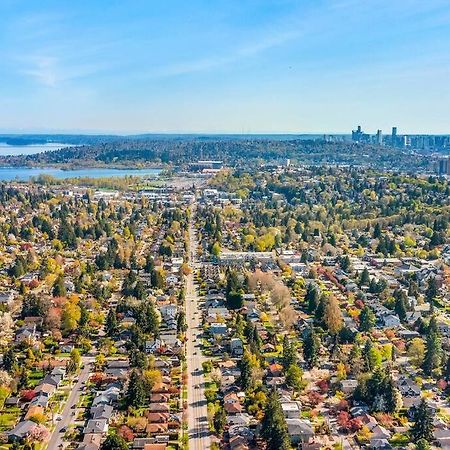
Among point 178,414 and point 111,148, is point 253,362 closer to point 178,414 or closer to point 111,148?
point 178,414

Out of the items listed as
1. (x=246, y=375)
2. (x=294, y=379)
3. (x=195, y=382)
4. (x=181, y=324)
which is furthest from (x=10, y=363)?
(x=294, y=379)

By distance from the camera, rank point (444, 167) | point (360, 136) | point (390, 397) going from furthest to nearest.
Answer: point (360, 136) < point (444, 167) < point (390, 397)

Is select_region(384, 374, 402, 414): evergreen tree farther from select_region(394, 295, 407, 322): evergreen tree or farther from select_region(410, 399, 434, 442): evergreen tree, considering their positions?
select_region(394, 295, 407, 322): evergreen tree

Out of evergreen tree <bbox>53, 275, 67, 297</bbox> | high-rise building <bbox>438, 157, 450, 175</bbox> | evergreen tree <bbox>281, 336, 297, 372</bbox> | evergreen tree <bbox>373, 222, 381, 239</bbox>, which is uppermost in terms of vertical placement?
Result: high-rise building <bbox>438, 157, 450, 175</bbox>

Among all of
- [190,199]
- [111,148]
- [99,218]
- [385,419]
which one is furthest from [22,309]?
[111,148]

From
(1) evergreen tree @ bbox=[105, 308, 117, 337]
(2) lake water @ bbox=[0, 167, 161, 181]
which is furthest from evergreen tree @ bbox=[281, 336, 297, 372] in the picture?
(2) lake water @ bbox=[0, 167, 161, 181]

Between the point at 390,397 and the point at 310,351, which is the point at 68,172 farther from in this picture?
the point at 390,397

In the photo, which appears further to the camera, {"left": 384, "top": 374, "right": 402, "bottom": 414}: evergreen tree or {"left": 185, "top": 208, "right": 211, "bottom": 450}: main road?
{"left": 384, "top": 374, "right": 402, "bottom": 414}: evergreen tree
